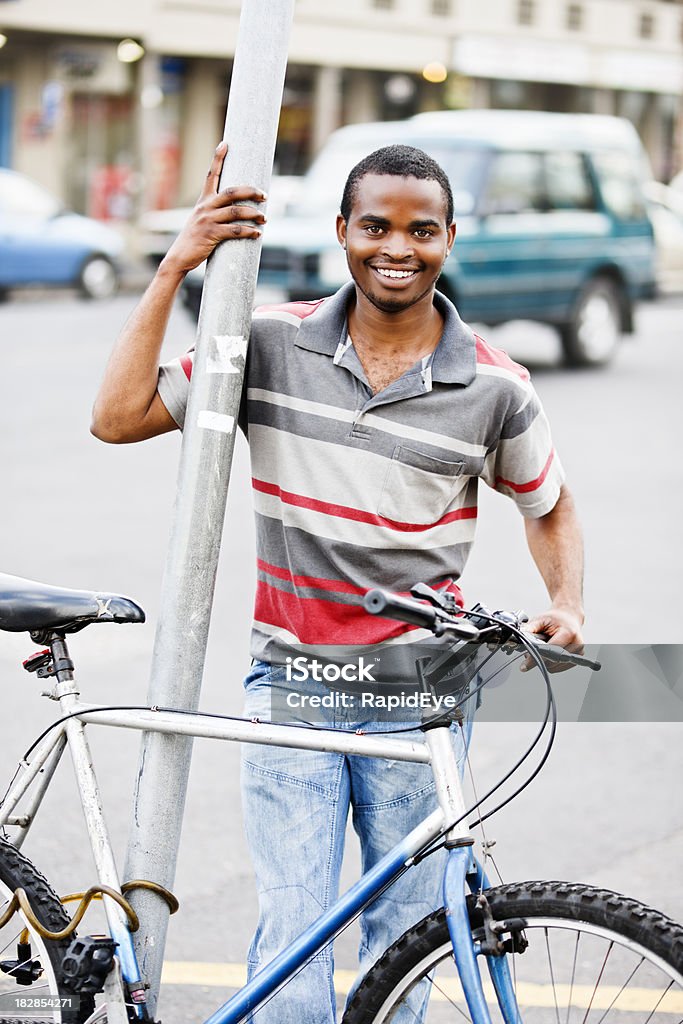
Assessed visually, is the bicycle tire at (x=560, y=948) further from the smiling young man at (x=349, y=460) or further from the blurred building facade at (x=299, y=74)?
the blurred building facade at (x=299, y=74)

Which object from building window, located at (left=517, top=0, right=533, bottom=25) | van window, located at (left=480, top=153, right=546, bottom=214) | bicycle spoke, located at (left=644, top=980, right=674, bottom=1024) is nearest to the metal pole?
bicycle spoke, located at (left=644, top=980, right=674, bottom=1024)

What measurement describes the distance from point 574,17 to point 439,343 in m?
39.2

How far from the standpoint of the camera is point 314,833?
111 inches

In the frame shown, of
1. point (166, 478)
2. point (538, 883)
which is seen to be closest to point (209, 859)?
point (538, 883)

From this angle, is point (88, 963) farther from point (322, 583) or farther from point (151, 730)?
point (322, 583)

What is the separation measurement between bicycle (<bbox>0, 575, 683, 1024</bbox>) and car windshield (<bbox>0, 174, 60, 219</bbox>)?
54.7 feet

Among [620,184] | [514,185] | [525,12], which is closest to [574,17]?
[525,12]

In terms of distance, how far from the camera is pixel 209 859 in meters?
4.57

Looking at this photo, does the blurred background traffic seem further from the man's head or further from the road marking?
the man's head

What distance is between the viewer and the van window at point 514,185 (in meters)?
13.5

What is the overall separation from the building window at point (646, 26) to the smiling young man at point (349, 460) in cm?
4133

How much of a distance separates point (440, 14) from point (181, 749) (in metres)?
35.6

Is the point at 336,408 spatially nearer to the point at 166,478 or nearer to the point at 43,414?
the point at 166,478

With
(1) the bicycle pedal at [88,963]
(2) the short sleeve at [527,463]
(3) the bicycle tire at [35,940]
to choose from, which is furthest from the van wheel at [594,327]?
(1) the bicycle pedal at [88,963]
